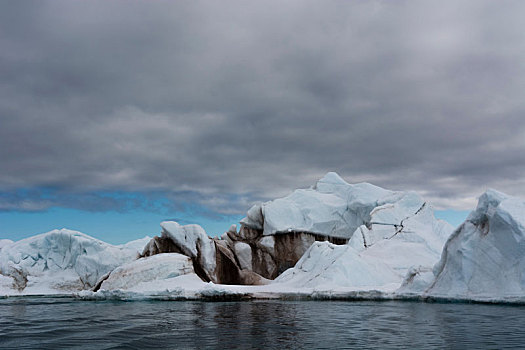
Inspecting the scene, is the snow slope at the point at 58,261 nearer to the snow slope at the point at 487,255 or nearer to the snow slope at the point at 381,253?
the snow slope at the point at 381,253

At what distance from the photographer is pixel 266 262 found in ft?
141

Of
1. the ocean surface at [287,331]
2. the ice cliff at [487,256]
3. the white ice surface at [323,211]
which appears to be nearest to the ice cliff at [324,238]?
the white ice surface at [323,211]

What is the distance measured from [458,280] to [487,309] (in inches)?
147

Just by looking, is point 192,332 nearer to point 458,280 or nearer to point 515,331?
point 515,331

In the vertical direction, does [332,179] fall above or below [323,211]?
above

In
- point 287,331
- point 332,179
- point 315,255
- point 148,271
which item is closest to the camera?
point 287,331

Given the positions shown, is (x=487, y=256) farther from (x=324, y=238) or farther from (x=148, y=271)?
(x=324, y=238)

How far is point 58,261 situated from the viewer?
51219 millimetres

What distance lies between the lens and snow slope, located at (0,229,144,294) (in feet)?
148

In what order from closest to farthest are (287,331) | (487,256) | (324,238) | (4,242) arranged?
(287,331), (487,256), (324,238), (4,242)

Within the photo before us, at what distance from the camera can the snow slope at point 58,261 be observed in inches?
1775

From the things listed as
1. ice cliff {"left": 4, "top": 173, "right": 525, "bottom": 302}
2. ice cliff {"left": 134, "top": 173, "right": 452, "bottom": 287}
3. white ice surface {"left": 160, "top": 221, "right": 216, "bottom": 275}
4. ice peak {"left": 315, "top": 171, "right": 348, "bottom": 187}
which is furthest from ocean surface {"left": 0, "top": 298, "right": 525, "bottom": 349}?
ice peak {"left": 315, "top": 171, "right": 348, "bottom": 187}

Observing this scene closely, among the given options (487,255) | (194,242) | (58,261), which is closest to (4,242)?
(58,261)

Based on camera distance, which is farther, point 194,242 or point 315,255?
point 194,242
